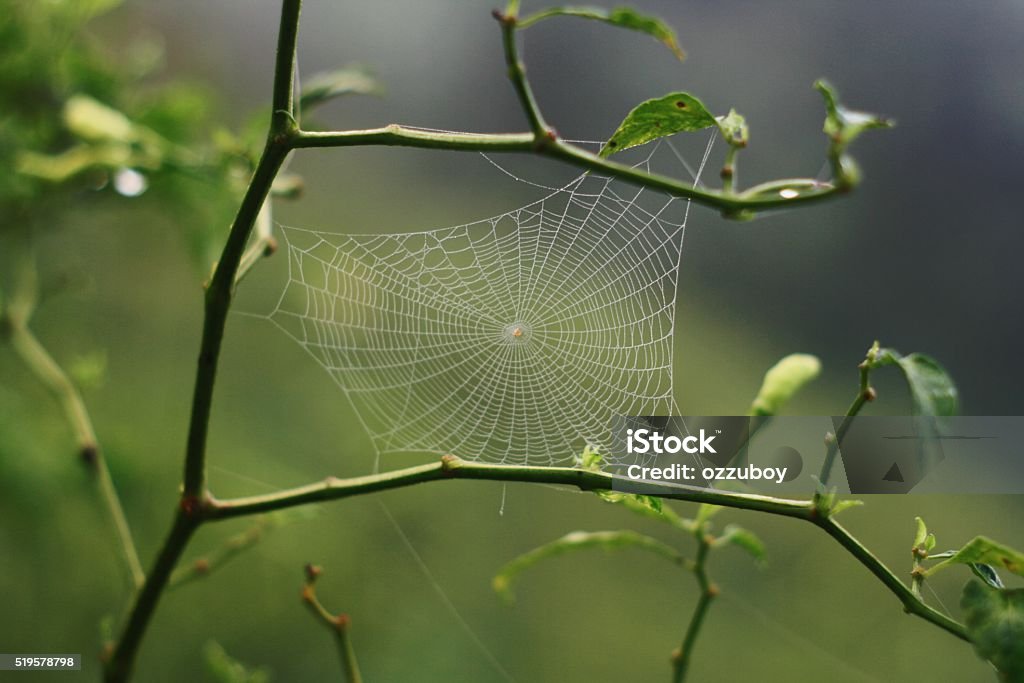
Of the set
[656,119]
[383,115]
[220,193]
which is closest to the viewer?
[656,119]

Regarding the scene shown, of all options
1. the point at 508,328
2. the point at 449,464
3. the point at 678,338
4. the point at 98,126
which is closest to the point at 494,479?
the point at 449,464

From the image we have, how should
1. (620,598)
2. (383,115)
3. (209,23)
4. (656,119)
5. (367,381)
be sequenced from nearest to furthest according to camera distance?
(656,119)
(367,381)
(620,598)
(383,115)
(209,23)

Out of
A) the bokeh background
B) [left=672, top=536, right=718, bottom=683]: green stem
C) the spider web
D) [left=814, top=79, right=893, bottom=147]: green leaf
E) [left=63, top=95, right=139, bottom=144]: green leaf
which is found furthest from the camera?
the bokeh background

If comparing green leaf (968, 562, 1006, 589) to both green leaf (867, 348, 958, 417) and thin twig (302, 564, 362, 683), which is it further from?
thin twig (302, 564, 362, 683)

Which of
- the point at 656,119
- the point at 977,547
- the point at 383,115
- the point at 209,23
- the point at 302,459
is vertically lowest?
the point at 302,459

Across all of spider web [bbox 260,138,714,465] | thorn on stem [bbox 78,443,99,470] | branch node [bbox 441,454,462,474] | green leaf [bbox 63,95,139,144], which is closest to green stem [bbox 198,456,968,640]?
branch node [bbox 441,454,462,474]

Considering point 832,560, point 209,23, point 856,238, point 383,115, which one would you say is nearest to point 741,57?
point 856,238

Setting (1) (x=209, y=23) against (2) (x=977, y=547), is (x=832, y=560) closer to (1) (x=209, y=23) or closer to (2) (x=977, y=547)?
(2) (x=977, y=547)
